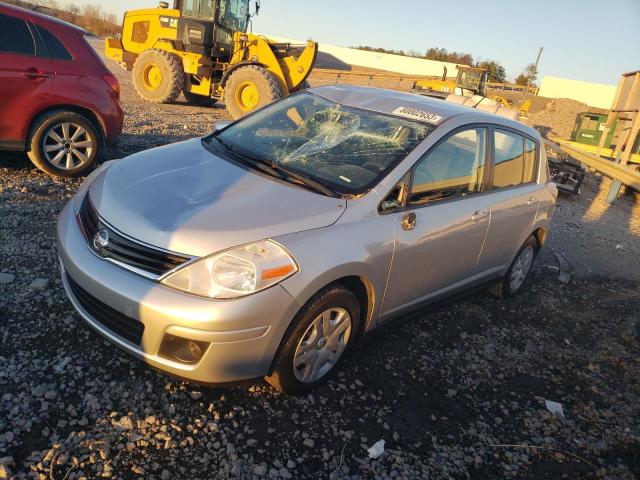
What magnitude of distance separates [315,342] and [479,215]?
1761 millimetres

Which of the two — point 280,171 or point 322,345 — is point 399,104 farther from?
point 322,345

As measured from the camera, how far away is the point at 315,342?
291cm

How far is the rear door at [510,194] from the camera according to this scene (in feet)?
13.5

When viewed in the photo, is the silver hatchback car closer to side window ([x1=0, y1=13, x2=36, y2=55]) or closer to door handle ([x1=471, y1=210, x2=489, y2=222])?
door handle ([x1=471, y1=210, x2=489, y2=222])

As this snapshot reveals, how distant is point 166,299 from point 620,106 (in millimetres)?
14557

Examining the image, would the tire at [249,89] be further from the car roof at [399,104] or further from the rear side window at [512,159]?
the rear side window at [512,159]

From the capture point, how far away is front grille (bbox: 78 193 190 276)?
2.52m

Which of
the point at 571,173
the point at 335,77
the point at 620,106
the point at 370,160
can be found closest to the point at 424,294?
the point at 370,160

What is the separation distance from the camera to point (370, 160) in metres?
3.38

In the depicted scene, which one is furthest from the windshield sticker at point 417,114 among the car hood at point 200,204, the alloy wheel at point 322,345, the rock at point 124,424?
the rock at point 124,424

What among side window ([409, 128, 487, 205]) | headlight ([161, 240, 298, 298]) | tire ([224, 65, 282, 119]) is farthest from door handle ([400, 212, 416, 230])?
tire ([224, 65, 282, 119])

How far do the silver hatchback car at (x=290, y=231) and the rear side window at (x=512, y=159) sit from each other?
0.02 metres

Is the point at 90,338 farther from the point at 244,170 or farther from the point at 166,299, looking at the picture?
the point at 244,170

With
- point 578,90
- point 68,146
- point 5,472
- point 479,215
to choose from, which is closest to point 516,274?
point 479,215
